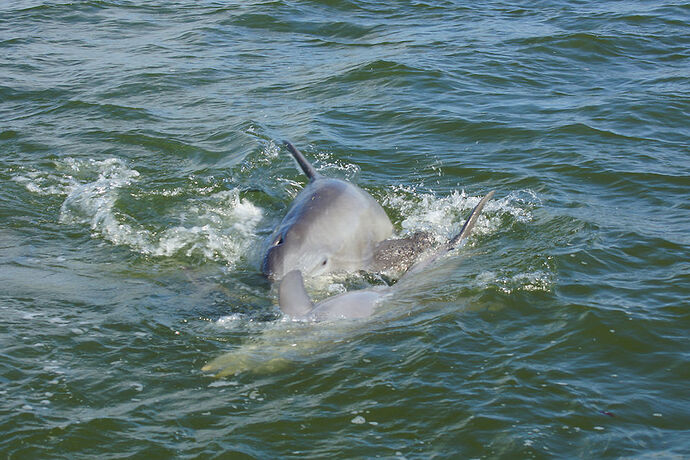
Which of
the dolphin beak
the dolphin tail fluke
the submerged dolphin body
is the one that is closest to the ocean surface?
the submerged dolphin body

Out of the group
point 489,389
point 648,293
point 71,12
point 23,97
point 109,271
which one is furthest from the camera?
point 71,12

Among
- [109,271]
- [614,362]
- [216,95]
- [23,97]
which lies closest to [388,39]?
[216,95]

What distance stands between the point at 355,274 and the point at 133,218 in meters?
2.94

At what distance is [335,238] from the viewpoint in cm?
838

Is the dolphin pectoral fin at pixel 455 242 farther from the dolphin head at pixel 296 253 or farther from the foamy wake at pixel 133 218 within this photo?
the foamy wake at pixel 133 218

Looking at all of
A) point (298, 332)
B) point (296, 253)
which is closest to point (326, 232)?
point (296, 253)

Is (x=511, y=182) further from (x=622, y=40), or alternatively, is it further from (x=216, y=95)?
(x=622, y=40)

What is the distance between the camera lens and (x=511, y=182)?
10.5 meters

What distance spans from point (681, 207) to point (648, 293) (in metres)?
2.46

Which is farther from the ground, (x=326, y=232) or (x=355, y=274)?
(x=326, y=232)

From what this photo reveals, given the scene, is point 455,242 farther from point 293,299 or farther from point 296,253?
point 293,299

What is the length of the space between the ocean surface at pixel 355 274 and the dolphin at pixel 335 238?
0.26 metres

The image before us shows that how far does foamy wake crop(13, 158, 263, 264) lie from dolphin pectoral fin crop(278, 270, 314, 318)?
6.15 feet

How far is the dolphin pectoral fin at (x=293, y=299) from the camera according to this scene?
677cm
